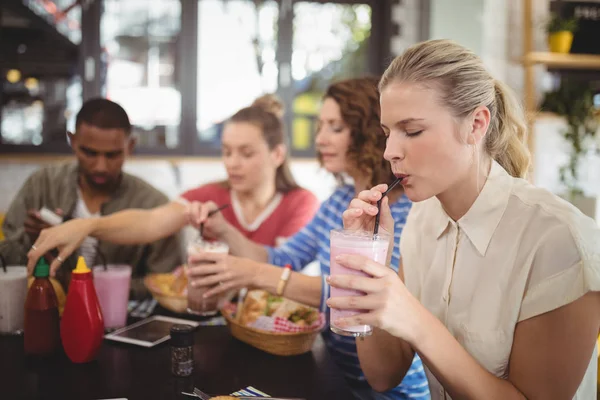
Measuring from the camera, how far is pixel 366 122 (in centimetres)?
187

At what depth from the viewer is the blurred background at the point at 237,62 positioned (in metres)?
4.15

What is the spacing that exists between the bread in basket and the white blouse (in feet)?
1.05

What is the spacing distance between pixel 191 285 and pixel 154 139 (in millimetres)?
3001

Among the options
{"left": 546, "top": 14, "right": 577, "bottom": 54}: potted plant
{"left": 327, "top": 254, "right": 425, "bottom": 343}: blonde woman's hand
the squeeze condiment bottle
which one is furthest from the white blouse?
{"left": 546, "top": 14, "right": 577, "bottom": 54}: potted plant

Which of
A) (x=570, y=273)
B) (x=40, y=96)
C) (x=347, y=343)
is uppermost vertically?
(x=40, y=96)

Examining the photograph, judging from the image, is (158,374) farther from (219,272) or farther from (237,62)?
(237,62)

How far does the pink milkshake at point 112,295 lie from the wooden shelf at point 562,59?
3864 mm

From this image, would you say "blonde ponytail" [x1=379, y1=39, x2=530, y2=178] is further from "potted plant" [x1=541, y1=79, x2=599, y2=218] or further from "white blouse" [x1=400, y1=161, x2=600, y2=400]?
Result: "potted plant" [x1=541, y1=79, x2=599, y2=218]

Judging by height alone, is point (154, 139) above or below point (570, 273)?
above

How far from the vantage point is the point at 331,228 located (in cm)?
195

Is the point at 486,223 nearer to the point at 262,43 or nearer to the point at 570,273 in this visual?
the point at 570,273

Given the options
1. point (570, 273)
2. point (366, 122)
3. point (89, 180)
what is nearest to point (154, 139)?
point (89, 180)

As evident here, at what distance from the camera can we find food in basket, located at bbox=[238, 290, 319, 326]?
4.79 feet

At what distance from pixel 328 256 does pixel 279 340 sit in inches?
20.7
